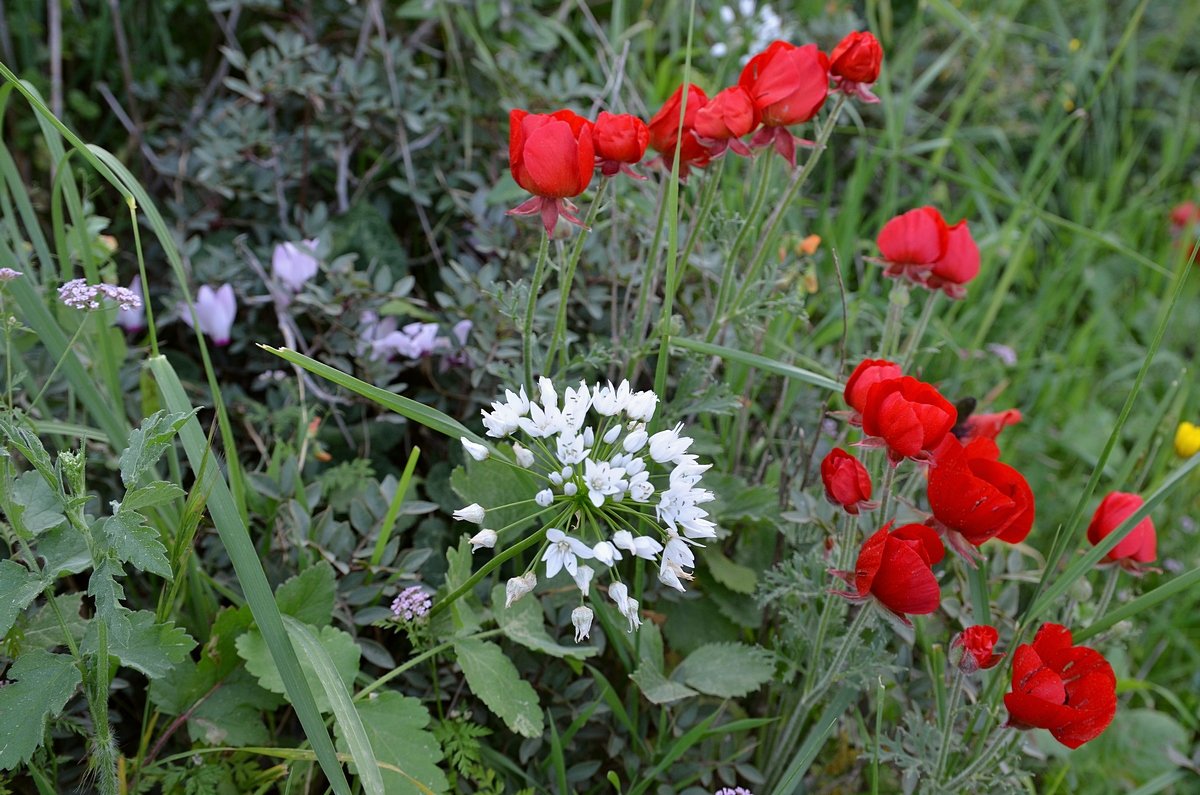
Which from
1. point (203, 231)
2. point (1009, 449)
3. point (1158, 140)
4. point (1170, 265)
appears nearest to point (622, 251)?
point (203, 231)

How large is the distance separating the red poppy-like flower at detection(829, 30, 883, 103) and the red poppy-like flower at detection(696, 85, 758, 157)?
0.50ft

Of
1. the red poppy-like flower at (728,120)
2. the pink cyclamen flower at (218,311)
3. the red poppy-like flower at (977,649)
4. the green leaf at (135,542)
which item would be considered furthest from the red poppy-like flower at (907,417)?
the pink cyclamen flower at (218,311)

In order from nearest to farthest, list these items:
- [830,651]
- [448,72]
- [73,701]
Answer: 1. [73,701]
2. [830,651]
3. [448,72]

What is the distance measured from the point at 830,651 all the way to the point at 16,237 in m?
1.44

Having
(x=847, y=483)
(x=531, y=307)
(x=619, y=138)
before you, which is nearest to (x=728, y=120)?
(x=619, y=138)

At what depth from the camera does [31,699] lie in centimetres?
104

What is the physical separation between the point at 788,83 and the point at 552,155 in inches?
13.8

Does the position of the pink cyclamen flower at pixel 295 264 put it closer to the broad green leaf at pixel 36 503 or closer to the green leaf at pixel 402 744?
the broad green leaf at pixel 36 503

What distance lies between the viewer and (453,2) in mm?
2176

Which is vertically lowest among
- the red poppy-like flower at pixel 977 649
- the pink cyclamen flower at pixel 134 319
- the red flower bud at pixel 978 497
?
the pink cyclamen flower at pixel 134 319

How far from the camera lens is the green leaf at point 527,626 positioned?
1.28m

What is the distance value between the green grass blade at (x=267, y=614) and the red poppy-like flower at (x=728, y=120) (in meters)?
0.74

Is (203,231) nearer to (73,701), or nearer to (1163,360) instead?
(73,701)

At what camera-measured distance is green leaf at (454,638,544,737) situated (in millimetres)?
1212
